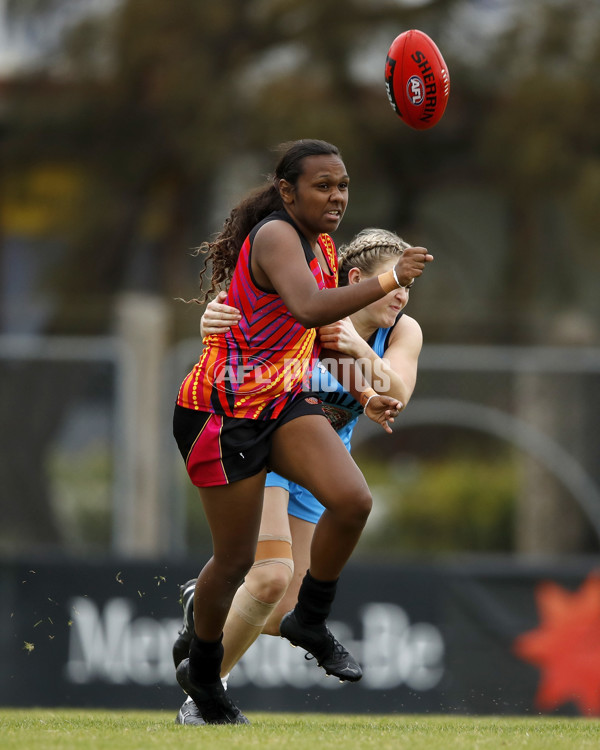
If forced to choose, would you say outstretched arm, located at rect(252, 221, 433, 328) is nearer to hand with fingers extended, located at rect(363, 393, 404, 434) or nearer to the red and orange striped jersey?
the red and orange striped jersey

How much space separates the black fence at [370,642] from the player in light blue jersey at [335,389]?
283 cm

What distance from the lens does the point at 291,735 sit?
4.78m

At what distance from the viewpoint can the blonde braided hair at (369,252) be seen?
550 centimetres

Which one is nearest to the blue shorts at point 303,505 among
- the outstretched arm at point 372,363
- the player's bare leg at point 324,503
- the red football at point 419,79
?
the player's bare leg at point 324,503

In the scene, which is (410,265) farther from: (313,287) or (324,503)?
(324,503)

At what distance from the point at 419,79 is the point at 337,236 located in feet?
24.6

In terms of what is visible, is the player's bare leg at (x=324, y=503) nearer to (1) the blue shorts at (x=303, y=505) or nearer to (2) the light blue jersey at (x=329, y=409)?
(2) the light blue jersey at (x=329, y=409)

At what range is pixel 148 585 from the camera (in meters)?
8.56

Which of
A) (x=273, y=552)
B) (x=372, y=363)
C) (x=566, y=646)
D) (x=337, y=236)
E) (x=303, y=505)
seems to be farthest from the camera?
(x=337, y=236)

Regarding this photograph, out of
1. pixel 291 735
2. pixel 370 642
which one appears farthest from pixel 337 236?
pixel 291 735

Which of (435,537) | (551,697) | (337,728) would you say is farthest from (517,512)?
(337,728)

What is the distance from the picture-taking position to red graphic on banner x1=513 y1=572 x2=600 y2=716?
27.3ft

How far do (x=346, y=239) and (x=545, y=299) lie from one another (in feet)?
6.81

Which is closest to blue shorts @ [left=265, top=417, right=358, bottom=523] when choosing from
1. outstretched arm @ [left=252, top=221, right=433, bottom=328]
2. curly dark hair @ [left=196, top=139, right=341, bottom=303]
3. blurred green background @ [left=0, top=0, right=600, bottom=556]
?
curly dark hair @ [left=196, top=139, right=341, bottom=303]
